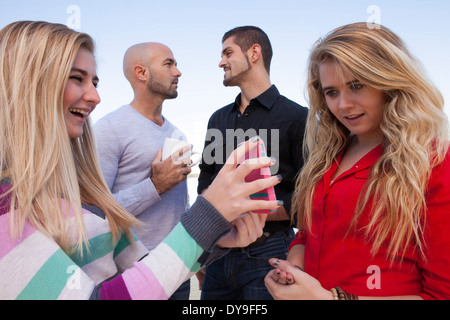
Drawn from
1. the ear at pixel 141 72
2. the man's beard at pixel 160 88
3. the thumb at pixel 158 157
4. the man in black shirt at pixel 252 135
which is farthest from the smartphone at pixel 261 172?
the ear at pixel 141 72

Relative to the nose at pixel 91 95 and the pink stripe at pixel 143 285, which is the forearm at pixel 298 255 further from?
the nose at pixel 91 95

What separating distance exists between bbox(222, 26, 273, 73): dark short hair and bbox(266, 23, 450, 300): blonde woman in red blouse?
1398 mm

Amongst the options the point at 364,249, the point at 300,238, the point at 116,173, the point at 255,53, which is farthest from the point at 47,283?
the point at 255,53

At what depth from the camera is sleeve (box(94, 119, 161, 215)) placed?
224 centimetres

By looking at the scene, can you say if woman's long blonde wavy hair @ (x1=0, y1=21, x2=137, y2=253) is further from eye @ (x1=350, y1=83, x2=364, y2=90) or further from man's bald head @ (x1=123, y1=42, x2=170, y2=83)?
man's bald head @ (x1=123, y1=42, x2=170, y2=83)

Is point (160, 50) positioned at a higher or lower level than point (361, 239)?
higher

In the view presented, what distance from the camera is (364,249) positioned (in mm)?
1387

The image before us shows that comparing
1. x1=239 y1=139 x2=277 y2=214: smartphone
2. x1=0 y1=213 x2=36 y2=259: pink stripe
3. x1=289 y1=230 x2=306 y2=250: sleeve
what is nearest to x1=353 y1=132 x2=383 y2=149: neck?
x1=289 y1=230 x2=306 y2=250: sleeve

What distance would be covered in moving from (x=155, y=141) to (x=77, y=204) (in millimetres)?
1437

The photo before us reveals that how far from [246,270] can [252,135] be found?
1047 millimetres

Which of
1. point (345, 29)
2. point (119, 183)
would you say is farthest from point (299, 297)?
point (119, 183)

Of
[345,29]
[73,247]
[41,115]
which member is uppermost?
[345,29]
